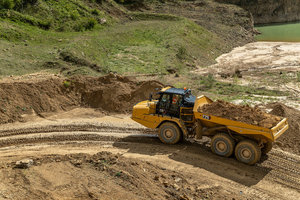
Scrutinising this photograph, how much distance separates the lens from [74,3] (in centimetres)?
3653

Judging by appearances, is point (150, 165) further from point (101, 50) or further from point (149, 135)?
point (101, 50)

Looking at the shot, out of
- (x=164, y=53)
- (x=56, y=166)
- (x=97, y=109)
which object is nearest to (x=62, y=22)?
(x=164, y=53)

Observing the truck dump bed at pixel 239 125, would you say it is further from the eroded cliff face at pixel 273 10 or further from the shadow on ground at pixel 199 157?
the eroded cliff face at pixel 273 10

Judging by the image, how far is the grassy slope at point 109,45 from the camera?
74.1 feet

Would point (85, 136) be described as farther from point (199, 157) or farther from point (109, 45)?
point (109, 45)

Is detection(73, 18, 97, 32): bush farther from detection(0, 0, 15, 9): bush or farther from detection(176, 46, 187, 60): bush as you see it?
detection(176, 46, 187, 60): bush

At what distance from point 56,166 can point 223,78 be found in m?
17.6

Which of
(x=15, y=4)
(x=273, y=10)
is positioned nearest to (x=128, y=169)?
(x=15, y=4)

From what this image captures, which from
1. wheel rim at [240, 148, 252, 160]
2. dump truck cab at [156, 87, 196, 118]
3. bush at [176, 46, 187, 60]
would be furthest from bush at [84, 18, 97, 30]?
wheel rim at [240, 148, 252, 160]

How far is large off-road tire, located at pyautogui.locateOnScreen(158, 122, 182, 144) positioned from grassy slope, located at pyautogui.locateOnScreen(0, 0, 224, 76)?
10.0 m

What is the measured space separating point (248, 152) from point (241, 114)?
1450mm

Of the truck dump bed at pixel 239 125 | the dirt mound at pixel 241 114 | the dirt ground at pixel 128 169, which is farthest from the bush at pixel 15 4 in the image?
the dirt mound at pixel 241 114

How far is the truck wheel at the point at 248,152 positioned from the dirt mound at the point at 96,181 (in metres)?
2.13

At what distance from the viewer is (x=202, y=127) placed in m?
12.1
